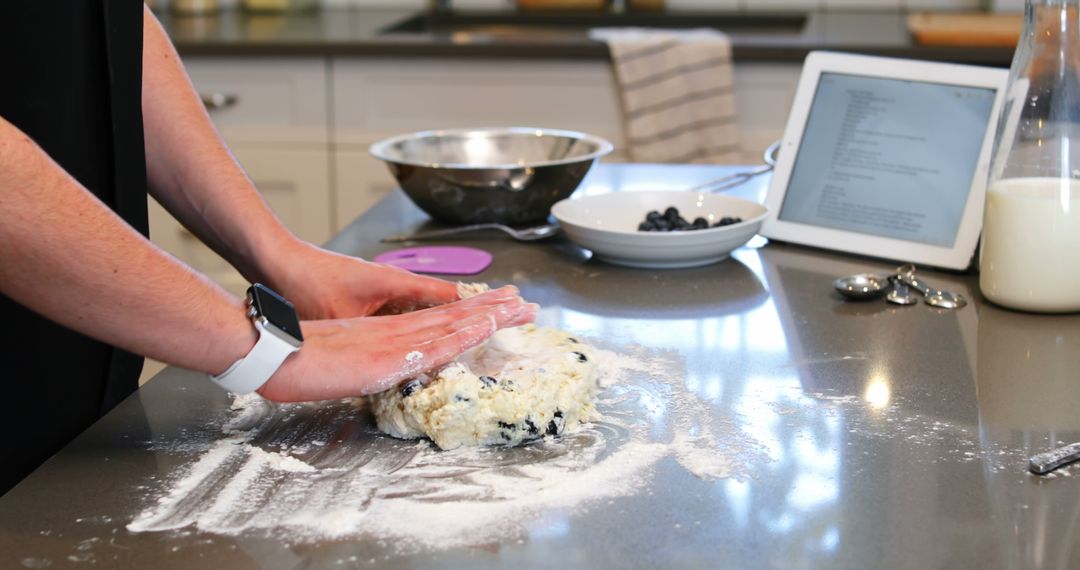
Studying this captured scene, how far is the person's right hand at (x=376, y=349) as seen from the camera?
905mm

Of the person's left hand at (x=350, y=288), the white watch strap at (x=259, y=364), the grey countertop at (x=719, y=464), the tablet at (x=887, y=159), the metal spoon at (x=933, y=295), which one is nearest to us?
the grey countertop at (x=719, y=464)

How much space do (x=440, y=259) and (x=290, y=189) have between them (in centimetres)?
141

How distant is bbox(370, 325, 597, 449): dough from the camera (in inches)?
35.2

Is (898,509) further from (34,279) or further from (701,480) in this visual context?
(34,279)

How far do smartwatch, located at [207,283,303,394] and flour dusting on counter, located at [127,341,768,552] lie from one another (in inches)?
2.0

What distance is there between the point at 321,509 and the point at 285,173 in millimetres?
2015

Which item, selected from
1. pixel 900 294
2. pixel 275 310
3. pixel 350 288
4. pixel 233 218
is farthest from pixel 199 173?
pixel 900 294

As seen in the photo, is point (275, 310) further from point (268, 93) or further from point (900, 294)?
point (268, 93)

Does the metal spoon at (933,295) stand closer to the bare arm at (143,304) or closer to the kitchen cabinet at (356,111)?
the bare arm at (143,304)

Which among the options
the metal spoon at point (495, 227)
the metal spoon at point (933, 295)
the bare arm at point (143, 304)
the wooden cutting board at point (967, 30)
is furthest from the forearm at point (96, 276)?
the wooden cutting board at point (967, 30)

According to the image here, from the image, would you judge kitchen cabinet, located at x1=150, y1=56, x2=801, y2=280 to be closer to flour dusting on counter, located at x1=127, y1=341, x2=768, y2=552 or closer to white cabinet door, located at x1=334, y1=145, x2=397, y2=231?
white cabinet door, located at x1=334, y1=145, x2=397, y2=231

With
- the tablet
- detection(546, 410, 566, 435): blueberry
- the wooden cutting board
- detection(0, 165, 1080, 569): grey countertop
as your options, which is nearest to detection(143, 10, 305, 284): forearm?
detection(0, 165, 1080, 569): grey countertop

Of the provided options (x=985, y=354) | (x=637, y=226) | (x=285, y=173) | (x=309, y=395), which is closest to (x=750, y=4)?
(x=285, y=173)

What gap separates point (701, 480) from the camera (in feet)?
2.72
